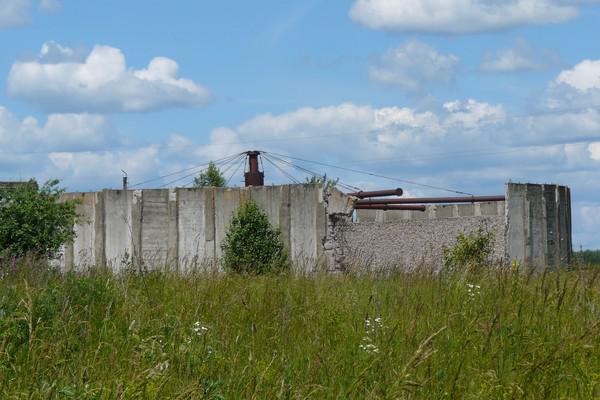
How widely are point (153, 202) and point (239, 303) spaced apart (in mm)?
14712

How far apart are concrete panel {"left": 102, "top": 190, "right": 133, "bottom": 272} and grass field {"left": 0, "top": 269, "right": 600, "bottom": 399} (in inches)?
541

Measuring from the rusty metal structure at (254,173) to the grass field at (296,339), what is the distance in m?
15.6

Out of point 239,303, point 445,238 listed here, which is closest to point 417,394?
point 239,303

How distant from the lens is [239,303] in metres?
7.30

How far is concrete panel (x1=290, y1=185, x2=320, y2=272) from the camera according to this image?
19.8m

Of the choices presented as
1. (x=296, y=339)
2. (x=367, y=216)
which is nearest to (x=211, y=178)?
(x=367, y=216)

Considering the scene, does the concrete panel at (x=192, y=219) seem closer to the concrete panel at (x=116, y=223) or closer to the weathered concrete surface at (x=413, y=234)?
the concrete panel at (x=116, y=223)

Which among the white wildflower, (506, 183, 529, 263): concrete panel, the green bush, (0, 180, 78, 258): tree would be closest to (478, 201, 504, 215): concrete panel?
(506, 183, 529, 263): concrete panel

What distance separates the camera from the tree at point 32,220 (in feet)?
54.8

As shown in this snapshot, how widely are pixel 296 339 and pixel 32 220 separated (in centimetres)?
1198

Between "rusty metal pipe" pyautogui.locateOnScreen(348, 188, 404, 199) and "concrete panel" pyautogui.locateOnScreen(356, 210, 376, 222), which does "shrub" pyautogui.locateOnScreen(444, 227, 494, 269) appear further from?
"concrete panel" pyautogui.locateOnScreen(356, 210, 376, 222)

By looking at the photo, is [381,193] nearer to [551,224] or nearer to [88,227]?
[551,224]

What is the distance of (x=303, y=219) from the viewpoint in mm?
19969

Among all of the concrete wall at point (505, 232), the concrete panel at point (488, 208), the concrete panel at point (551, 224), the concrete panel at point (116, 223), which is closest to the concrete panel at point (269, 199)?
the concrete wall at point (505, 232)
